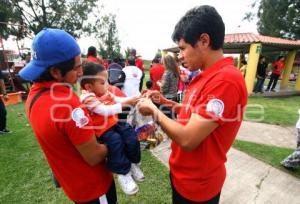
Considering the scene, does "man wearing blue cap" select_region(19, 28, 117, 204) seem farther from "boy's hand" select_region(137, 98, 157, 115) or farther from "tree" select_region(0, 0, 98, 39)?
"tree" select_region(0, 0, 98, 39)

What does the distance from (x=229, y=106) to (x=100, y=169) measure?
97 cm

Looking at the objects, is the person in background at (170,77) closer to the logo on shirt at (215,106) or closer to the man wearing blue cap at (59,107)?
the man wearing blue cap at (59,107)

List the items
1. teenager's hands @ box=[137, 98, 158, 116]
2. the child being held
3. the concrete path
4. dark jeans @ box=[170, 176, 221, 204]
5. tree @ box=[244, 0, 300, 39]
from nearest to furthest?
1. teenager's hands @ box=[137, 98, 158, 116]
2. dark jeans @ box=[170, 176, 221, 204]
3. the child being held
4. the concrete path
5. tree @ box=[244, 0, 300, 39]

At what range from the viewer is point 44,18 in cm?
2373

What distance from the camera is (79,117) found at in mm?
1282

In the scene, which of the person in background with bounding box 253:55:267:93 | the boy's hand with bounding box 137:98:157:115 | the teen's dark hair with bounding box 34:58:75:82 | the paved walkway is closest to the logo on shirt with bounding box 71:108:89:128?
the teen's dark hair with bounding box 34:58:75:82

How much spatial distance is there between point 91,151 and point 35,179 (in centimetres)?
311

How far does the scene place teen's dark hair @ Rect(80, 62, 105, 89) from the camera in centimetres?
212

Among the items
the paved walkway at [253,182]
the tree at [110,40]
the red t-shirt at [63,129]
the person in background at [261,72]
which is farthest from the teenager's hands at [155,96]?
the tree at [110,40]

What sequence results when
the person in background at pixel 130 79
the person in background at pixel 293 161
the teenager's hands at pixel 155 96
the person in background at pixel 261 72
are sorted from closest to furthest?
1. the teenager's hands at pixel 155 96
2. the person in background at pixel 293 161
3. the person in background at pixel 130 79
4. the person in background at pixel 261 72

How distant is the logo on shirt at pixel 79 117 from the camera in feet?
4.15

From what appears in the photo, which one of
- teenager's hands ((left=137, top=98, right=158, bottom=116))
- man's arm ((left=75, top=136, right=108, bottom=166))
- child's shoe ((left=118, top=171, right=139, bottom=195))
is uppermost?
teenager's hands ((left=137, top=98, right=158, bottom=116))

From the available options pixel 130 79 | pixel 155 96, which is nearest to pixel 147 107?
pixel 155 96

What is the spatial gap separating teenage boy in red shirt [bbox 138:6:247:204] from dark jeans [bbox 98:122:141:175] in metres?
0.40
